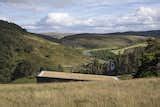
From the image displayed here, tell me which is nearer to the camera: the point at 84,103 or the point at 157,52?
the point at 84,103

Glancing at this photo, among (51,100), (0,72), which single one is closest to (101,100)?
(51,100)

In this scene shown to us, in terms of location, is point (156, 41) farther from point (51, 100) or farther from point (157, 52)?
point (51, 100)

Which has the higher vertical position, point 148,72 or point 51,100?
point 51,100

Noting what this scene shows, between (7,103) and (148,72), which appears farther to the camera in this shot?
(148,72)

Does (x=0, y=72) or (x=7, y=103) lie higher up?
(x=7, y=103)

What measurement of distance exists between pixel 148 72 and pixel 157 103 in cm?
5041

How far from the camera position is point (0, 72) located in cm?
12462

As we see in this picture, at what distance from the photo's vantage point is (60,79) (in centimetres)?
7119

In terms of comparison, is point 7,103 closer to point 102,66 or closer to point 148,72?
point 148,72

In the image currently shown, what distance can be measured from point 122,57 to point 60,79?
238ft

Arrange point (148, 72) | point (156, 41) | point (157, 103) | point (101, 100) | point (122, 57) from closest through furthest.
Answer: point (157, 103), point (101, 100), point (148, 72), point (156, 41), point (122, 57)

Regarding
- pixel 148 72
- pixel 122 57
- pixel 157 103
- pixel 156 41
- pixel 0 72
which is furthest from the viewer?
pixel 122 57

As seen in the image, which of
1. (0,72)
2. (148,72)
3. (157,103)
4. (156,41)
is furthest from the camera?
(0,72)

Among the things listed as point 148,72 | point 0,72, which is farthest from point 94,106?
point 0,72
